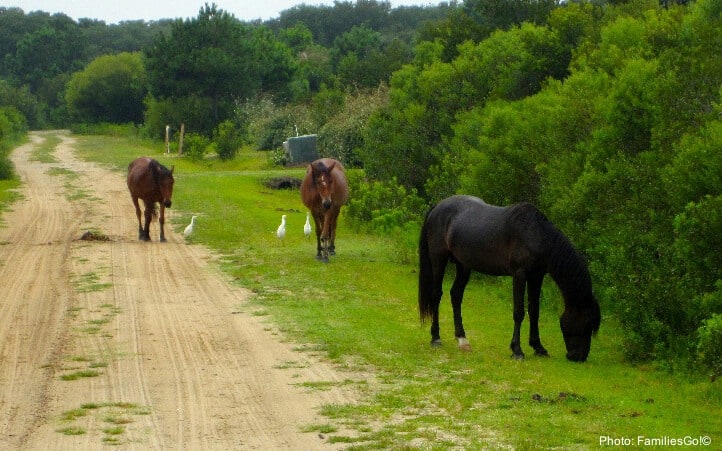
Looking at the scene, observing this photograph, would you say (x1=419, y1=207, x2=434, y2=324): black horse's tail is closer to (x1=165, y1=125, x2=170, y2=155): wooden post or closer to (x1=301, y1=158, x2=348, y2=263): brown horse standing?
(x1=301, y1=158, x2=348, y2=263): brown horse standing

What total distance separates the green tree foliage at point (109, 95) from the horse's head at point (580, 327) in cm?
7175

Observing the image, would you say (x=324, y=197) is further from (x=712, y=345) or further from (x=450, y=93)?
(x=450, y=93)

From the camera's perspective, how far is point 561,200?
1644cm

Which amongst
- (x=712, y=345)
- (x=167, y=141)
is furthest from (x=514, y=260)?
(x=167, y=141)

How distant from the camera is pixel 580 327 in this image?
444 inches

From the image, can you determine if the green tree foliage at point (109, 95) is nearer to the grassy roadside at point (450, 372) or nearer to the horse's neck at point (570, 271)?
the grassy roadside at point (450, 372)

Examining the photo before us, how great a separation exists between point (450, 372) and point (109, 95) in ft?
→ 243

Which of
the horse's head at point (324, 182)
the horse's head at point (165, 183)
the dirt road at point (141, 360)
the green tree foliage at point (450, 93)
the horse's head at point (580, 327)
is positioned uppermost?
the green tree foliage at point (450, 93)

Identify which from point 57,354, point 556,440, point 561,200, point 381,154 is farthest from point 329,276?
point 381,154

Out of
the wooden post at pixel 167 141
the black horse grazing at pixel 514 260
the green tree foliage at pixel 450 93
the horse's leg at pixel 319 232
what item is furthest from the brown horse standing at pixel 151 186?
the wooden post at pixel 167 141

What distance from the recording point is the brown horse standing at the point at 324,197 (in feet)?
61.8

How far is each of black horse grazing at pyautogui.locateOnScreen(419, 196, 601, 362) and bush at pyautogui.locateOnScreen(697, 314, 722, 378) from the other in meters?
1.18

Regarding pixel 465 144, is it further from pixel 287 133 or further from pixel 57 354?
pixel 287 133

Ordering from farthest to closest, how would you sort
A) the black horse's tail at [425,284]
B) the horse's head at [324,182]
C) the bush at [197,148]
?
the bush at [197,148]
the horse's head at [324,182]
the black horse's tail at [425,284]
